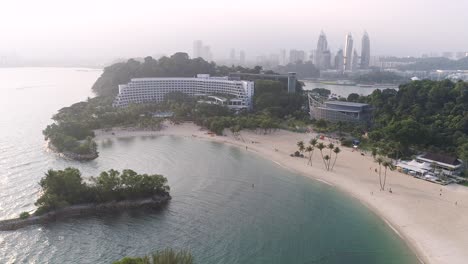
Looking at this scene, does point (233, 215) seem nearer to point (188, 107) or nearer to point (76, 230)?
point (76, 230)

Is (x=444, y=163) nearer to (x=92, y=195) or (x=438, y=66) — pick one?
(x=92, y=195)

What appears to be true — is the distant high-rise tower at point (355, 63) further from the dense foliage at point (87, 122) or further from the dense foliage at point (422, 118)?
the dense foliage at point (87, 122)

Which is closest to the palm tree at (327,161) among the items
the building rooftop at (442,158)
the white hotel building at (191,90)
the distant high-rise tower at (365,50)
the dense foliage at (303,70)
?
the building rooftop at (442,158)

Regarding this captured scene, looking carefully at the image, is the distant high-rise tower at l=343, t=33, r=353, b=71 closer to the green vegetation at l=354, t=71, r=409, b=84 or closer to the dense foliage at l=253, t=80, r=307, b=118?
the green vegetation at l=354, t=71, r=409, b=84

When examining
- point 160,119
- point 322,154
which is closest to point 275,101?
point 160,119

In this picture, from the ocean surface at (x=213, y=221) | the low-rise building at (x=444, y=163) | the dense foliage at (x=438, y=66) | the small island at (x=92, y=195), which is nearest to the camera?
the ocean surface at (x=213, y=221)

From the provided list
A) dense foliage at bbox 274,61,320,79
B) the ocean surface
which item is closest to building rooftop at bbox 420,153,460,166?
the ocean surface
